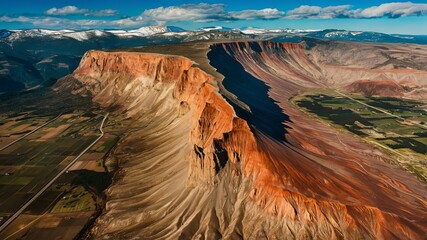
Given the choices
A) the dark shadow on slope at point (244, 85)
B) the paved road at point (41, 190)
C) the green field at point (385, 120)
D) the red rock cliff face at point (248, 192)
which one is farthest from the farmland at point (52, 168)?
the green field at point (385, 120)

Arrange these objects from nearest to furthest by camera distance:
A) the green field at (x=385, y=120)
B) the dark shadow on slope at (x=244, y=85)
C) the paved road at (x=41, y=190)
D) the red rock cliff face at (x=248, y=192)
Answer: the red rock cliff face at (x=248, y=192) → the paved road at (x=41, y=190) → the green field at (x=385, y=120) → the dark shadow on slope at (x=244, y=85)

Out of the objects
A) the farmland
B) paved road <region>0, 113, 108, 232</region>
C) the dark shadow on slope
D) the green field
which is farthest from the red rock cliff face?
the dark shadow on slope

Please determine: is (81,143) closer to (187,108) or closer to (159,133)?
(159,133)

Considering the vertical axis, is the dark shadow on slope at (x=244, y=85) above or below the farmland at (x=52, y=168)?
above

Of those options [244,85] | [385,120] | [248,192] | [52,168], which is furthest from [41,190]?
[385,120]

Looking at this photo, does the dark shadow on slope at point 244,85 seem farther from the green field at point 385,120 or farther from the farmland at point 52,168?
the farmland at point 52,168

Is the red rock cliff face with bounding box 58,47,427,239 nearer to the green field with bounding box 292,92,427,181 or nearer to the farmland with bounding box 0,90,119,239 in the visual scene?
the farmland with bounding box 0,90,119,239

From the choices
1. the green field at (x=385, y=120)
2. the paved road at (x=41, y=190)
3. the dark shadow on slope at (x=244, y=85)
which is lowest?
the green field at (x=385, y=120)

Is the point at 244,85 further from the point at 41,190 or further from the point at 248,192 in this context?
the point at 248,192
